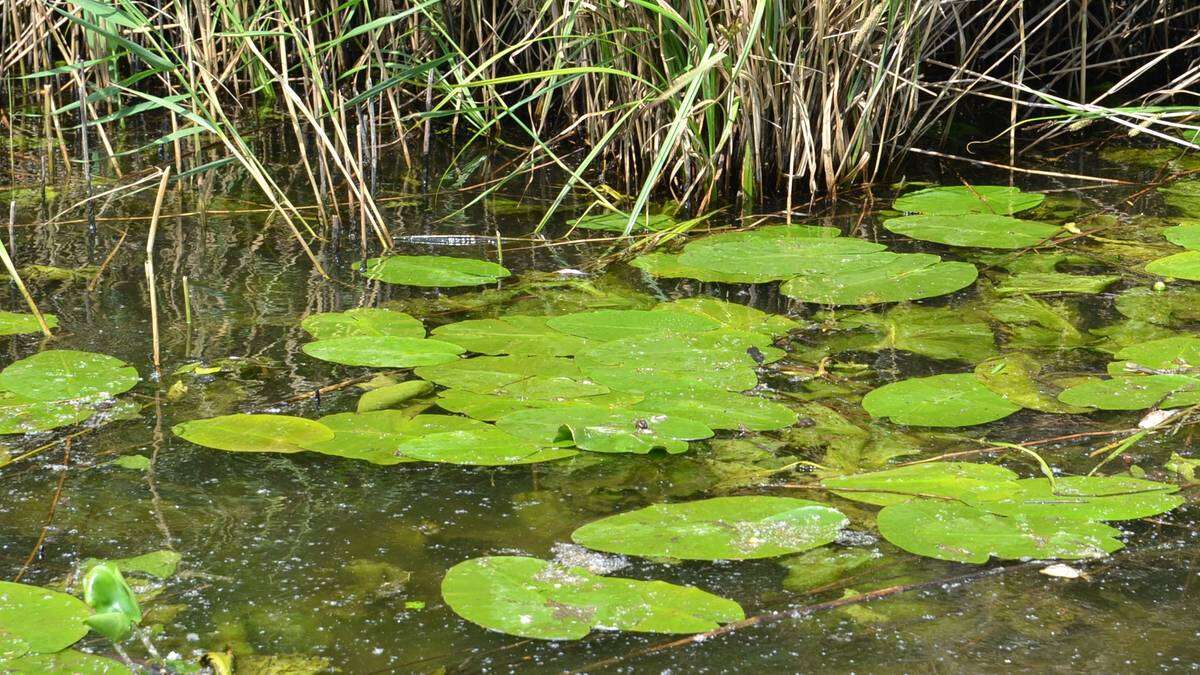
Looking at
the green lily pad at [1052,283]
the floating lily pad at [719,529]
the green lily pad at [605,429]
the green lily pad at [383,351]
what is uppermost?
the green lily pad at [1052,283]

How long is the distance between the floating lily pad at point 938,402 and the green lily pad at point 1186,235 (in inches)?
40.1

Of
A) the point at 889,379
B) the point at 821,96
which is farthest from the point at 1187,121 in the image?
the point at 889,379

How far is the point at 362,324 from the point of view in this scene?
2330mm

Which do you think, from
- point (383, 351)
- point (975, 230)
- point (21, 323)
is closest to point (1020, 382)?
point (975, 230)

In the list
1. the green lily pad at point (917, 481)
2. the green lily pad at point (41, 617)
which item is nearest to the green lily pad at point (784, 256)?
the green lily pad at point (917, 481)

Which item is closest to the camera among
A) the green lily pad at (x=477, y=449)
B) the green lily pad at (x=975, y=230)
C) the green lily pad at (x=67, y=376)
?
the green lily pad at (x=477, y=449)

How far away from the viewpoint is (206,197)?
10.8 feet

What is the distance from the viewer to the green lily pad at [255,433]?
70.6 inches

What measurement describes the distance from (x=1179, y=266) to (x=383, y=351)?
5.49 feet

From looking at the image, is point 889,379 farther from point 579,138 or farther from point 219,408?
point 579,138

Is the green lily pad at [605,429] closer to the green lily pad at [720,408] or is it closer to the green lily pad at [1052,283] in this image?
the green lily pad at [720,408]

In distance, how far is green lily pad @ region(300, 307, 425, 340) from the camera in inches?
90.3

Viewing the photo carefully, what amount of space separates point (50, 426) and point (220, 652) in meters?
0.74

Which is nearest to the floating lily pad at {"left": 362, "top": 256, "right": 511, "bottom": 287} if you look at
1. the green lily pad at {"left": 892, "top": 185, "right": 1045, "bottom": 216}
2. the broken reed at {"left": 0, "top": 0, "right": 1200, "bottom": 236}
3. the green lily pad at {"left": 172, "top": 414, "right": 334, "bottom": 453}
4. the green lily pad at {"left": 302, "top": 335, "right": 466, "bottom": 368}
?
the broken reed at {"left": 0, "top": 0, "right": 1200, "bottom": 236}
